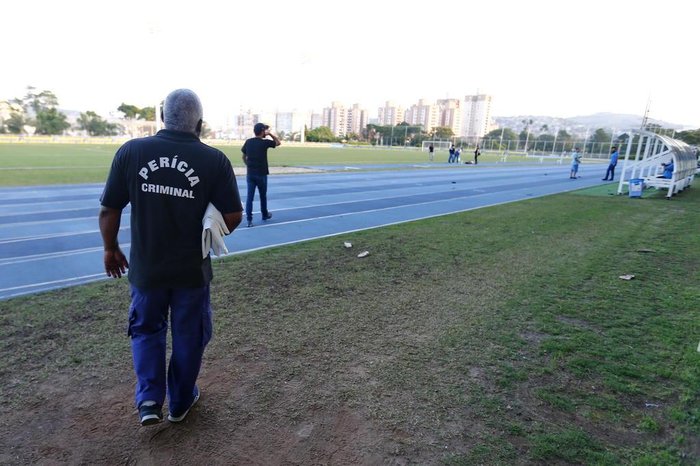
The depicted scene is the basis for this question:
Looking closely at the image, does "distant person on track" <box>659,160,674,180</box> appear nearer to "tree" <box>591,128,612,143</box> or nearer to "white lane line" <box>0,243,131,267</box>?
"white lane line" <box>0,243,131,267</box>

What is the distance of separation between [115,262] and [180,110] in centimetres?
112

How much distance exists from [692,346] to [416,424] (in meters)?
2.94

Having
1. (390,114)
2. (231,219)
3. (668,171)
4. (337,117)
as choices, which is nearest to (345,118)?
(337,117)

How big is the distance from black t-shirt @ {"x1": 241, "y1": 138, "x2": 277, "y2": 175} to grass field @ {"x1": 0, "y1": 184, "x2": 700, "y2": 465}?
8.72 ft

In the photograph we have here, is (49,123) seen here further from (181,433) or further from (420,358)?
(420,358)

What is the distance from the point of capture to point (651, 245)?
319 inches

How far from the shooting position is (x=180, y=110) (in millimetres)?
2535

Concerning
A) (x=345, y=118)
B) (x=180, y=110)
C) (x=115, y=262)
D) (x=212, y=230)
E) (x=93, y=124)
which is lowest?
(x=93, y=124)

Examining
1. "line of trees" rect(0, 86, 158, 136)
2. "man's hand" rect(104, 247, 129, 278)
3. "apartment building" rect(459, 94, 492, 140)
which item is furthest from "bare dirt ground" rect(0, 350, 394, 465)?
"apartment building" rect(459, 94, 492, 140)

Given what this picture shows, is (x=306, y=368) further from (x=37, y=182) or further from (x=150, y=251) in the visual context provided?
(x=37, y=182)

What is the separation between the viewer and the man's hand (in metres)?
2.83

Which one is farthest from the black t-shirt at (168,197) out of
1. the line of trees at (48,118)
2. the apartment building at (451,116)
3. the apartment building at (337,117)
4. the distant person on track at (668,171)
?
the apartment building at (337,117)

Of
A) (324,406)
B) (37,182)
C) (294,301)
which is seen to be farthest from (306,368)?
(37,182)

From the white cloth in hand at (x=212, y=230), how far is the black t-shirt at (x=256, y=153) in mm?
6136
